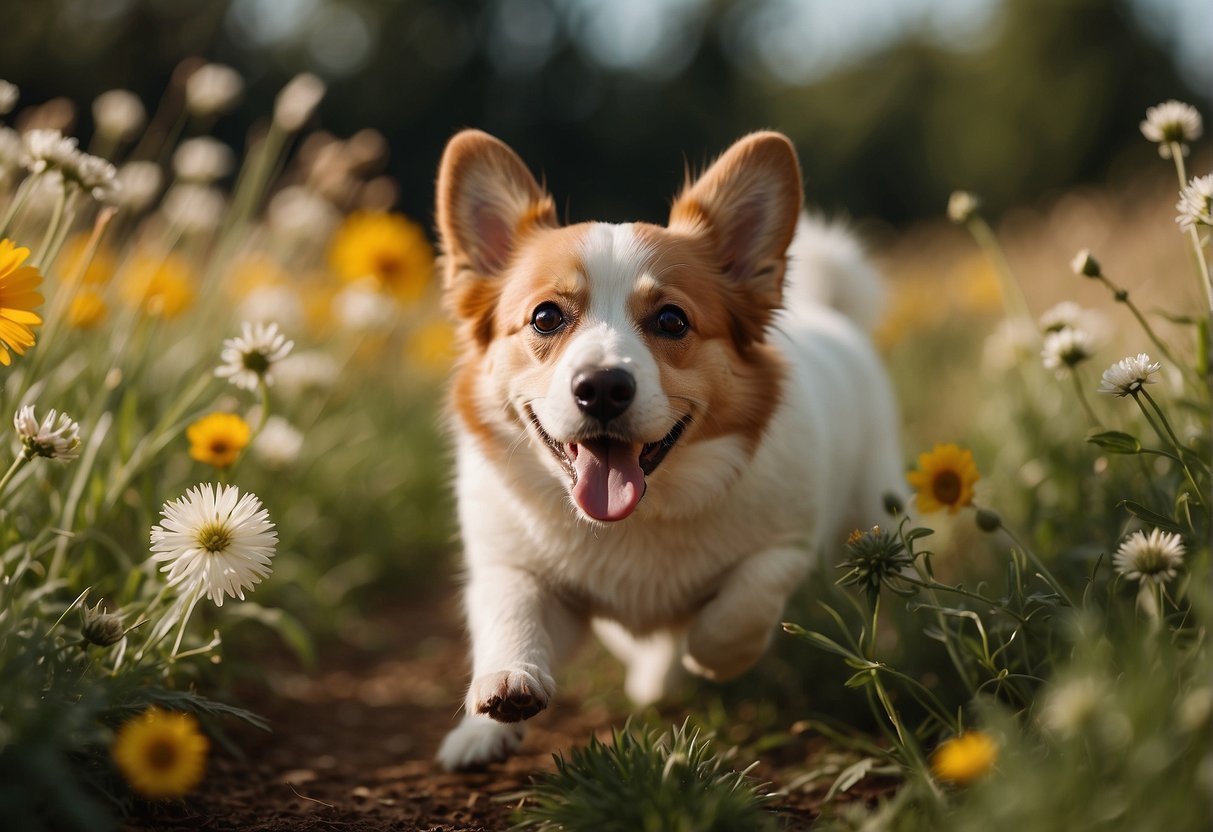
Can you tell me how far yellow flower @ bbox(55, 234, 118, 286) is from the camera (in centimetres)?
351

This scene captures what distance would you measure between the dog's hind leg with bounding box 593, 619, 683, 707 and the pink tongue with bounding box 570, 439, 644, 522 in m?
0.71

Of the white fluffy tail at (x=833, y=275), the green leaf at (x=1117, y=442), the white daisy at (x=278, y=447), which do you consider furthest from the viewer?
the white fluffy tail at (x=833, y=275)

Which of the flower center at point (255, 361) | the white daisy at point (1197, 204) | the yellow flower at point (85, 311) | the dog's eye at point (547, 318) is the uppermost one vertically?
the yellow flower at point (85, 311)

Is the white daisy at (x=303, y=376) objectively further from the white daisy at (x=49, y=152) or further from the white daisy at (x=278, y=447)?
the white daisy at (x=49, y=152)

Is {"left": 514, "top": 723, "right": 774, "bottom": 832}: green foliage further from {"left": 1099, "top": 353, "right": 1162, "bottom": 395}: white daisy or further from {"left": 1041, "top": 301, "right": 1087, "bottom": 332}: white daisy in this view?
{"left": 1041, "top": 301, "right": 1087, "bottom": 332}: white daisy

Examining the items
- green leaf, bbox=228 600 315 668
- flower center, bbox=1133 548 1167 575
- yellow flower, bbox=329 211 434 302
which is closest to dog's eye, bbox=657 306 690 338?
flower center, bbox=1133 548 1167 575

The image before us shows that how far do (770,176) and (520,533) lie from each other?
1.24m

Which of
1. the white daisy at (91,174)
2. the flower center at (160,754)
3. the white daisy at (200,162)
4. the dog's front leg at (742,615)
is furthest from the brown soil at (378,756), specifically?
the white daisy at (200,162)

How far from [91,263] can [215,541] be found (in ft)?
6.19

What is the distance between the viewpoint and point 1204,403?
8.65 ft

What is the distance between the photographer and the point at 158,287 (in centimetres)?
341

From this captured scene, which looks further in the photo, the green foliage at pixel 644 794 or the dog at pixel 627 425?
the dog at pixel 627 425

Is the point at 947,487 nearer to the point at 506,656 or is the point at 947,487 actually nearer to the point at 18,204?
the point at 506,656

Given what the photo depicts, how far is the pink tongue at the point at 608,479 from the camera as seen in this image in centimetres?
249
